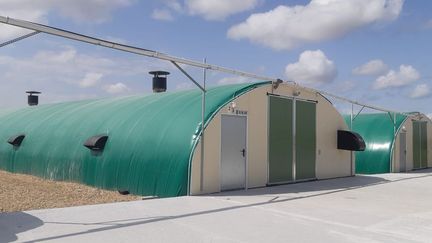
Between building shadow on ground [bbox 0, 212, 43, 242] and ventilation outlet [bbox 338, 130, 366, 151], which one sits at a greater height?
ventilation outlet [bbox 338, 130, 366, 151]

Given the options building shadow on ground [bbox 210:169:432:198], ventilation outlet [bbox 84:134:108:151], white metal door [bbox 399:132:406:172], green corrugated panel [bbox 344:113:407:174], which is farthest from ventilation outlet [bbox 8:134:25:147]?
white metal door [bbox 399:132:406:172]

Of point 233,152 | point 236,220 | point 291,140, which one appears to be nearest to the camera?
point 236,220

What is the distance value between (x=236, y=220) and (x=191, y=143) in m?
3.99

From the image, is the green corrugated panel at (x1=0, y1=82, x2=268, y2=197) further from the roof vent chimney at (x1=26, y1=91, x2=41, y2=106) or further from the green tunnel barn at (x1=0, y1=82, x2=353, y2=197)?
the roof vent chimney at (x1=26, y1=91, x2=41, y2=106)

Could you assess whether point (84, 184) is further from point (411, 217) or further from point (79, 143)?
point (411, 217)

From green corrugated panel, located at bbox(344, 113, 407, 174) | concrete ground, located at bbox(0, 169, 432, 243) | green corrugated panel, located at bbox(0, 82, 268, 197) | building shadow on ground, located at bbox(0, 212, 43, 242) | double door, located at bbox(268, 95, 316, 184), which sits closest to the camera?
building shadow on ground, located at bbox(0, 212, 43, 242)

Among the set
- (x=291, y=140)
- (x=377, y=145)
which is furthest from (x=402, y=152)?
(x=291, y=140)

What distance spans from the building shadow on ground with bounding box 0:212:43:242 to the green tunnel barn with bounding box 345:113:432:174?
18967 millimetres

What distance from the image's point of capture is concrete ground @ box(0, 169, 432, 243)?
7727 mm

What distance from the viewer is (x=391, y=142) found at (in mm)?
24062

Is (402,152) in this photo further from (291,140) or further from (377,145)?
(291,140)

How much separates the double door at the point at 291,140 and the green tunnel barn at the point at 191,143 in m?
0.03

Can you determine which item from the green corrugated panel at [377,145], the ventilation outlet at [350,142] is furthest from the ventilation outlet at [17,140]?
the green corrugated panel at [377,145]

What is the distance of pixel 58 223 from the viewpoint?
331 inches
